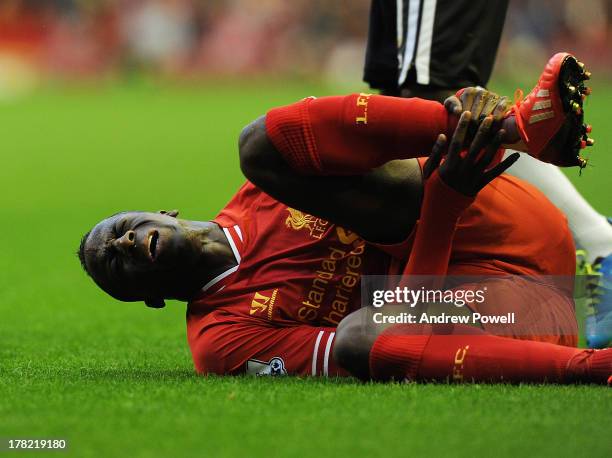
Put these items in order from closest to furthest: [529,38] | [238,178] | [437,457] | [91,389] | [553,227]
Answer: [437,457] < [91,389] < [553,227] < [238,178] < [529,38]

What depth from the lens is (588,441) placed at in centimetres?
262

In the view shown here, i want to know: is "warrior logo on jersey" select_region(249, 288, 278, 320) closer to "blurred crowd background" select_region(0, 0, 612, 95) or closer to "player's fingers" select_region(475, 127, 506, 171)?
"player's fingers" select_region(475, 127, 506, 171)

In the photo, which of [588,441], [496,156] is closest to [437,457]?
[588,441]

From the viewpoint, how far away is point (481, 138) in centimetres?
318

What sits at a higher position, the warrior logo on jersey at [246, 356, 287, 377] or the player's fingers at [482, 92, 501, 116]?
the player's fingers at [482, 92, 501, 116]

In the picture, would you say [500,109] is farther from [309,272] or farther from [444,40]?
[444,40]

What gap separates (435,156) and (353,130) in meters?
0.25

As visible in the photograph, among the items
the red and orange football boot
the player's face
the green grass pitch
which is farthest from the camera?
the player's face

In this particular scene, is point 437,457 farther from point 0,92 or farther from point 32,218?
point 0,92

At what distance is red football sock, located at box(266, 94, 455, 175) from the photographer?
128 inches

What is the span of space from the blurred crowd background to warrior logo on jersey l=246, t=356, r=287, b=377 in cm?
1826

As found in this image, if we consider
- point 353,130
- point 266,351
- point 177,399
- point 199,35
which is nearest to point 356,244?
point 266,351

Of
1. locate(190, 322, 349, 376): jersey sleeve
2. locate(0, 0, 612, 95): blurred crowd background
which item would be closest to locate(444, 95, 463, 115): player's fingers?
locate(190, 322, 349, 376): jersey sleeve

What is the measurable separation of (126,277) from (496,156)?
4.15ft
